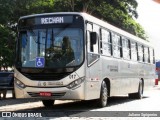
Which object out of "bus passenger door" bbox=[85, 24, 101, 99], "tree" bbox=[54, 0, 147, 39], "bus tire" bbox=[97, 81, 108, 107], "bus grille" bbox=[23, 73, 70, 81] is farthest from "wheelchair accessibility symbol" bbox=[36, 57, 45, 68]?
"tree" bbox=[54, 0, 147, 39]

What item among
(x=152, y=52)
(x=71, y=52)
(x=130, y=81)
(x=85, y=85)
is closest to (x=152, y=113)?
(x=85, y=85)

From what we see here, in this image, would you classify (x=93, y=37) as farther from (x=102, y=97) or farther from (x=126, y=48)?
(x=126, y=48)

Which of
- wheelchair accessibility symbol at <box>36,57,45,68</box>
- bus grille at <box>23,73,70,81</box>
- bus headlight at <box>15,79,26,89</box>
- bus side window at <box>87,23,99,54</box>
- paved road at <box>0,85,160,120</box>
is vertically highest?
bus side window at <box>87,23,99,54</box>

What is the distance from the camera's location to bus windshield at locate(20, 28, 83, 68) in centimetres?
1288

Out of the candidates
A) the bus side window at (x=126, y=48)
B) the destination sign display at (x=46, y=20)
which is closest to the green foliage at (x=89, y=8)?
the bus side window at (x=126, y=48)

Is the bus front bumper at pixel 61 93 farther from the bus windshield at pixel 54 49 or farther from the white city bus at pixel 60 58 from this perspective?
the bus windshield at pixel 54 49

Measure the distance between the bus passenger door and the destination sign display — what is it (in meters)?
0.76

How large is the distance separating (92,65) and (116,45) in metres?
3.26

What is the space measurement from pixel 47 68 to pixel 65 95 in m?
1.00

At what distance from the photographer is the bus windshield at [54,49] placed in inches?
507

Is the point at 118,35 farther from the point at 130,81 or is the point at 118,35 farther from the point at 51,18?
the point at 51,18

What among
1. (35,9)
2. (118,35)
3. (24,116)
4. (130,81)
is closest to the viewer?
(24,116)

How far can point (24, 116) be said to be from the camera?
11.7m

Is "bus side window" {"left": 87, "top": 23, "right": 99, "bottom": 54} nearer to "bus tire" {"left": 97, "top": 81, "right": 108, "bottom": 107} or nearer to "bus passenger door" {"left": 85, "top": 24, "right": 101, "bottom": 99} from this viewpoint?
"bus passenger door" {"left": 85, "top": 24, "right": 101, "bottom": 99}
